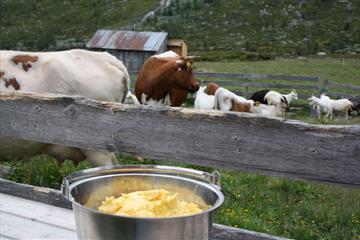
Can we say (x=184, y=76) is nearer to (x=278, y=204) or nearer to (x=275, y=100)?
(x=275, y=100)

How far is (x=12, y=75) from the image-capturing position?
5.59 meters

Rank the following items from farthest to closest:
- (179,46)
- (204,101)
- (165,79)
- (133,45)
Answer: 1. (133,45)
2. (179,46)
3. (204,101)
4. (165,79)

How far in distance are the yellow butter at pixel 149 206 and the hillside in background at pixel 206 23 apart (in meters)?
52.9

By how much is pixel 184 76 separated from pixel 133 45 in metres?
17.4

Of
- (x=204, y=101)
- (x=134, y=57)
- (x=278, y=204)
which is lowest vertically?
(x=134, y=57)

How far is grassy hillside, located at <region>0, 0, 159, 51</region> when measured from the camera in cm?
6512

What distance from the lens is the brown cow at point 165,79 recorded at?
41.2 ft

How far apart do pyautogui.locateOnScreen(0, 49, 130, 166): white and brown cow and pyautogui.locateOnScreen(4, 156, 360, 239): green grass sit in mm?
800

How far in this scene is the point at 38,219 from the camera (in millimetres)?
3445

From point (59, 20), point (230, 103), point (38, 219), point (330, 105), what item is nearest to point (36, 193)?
point (38, 219)

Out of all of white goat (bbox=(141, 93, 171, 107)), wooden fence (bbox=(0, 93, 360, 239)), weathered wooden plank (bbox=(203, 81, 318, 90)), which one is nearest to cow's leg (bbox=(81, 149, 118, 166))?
wooden fence (bbox=(0, 93, 360, 239))

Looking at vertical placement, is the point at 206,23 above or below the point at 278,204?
below

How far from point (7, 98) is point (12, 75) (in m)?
1.96

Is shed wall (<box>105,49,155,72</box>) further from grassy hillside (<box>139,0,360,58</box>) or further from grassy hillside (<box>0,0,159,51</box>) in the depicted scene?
grassy hillside (<box>0,0,159,51</box>)
